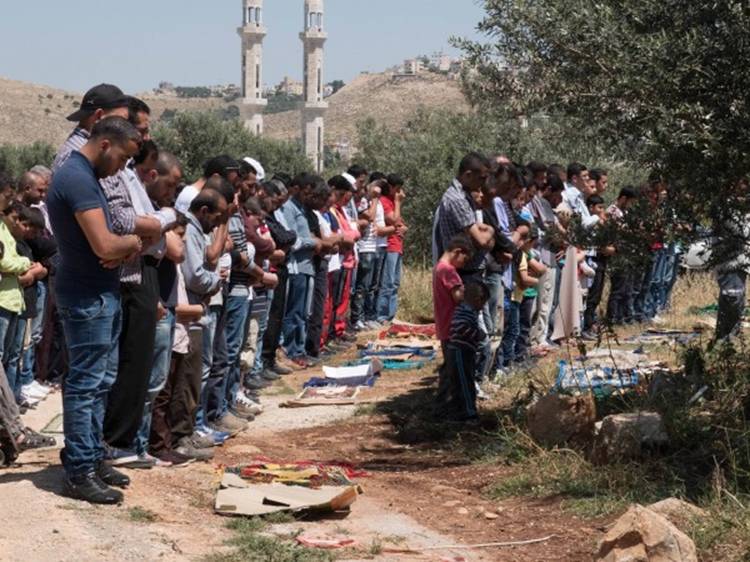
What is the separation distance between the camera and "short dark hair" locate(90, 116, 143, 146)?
729 centimetres

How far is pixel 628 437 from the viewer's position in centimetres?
884

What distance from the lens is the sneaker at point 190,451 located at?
366 inches

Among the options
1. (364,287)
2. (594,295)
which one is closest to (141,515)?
(594,295)

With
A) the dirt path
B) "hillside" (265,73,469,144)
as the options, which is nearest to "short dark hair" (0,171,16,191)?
the dirt path

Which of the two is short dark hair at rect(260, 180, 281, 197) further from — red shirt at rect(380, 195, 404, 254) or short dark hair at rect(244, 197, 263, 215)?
red shirt at rect(380, 195, 404, 254)

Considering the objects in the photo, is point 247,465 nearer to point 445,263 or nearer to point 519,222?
point 445,263

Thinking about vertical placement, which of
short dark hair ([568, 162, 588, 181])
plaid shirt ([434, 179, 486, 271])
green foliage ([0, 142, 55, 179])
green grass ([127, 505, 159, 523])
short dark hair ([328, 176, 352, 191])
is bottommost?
green grass ([127, 505, 159, 523])

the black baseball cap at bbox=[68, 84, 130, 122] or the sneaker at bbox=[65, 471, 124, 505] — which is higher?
the black baseball cap at bbox=[68, 84, 130, 122]

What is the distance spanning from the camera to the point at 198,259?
9383mm

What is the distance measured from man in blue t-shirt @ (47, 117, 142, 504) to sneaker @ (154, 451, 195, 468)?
61.1 inches

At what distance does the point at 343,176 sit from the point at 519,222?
4.11m

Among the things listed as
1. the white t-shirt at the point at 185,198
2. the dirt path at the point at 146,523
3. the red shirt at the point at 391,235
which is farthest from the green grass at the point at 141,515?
the red shirt at the point at 391,235

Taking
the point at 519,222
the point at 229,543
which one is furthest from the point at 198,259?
the point at 519,222

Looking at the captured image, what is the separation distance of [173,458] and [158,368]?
2.87 ft
